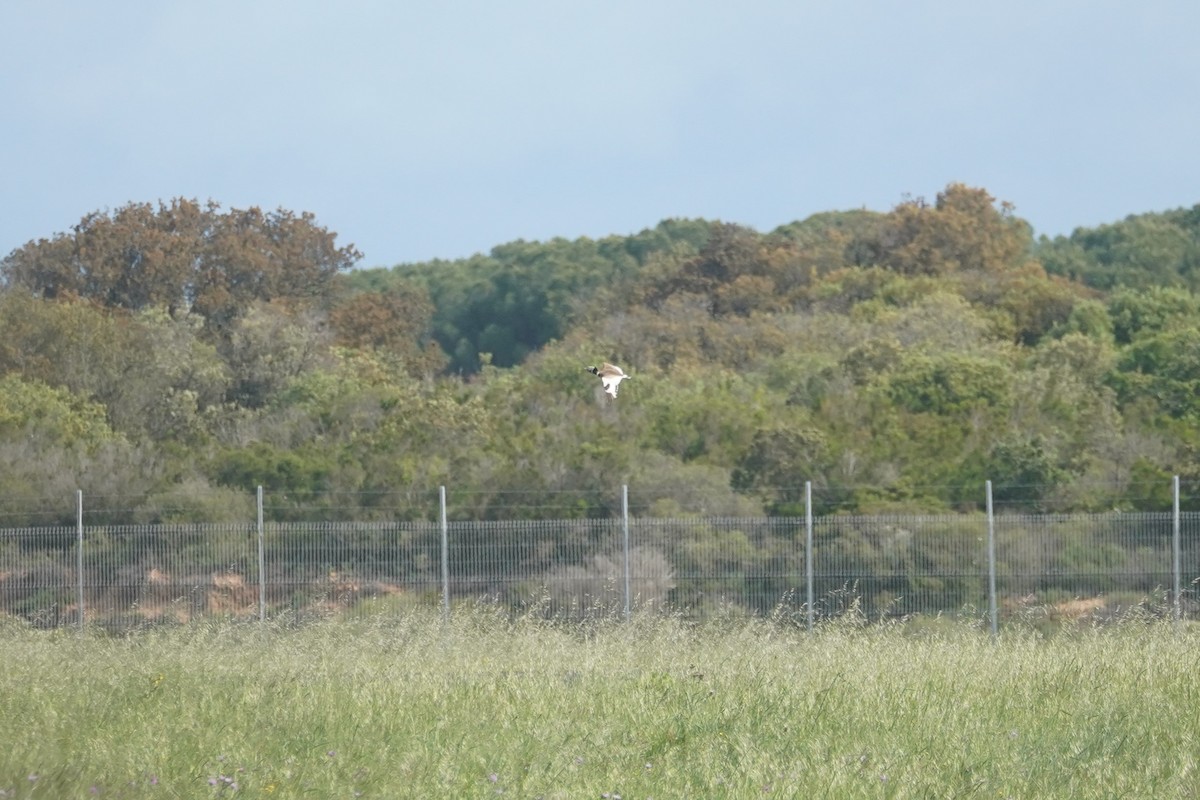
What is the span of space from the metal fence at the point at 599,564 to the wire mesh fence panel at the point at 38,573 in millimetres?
14

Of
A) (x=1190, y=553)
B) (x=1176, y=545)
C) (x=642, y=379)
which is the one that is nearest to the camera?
(x=1176, y=545)

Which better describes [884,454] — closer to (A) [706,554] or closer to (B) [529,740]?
(A) [706,554]

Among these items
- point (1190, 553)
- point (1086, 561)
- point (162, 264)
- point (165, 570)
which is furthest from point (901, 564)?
point (162, 264)

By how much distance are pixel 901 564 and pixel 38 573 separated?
8764 millimetres

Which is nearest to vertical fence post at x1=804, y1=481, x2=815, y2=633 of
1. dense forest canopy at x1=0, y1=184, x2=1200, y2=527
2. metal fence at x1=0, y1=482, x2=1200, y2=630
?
metal fence at x1=0, y1=482, x2=1200, y2=630

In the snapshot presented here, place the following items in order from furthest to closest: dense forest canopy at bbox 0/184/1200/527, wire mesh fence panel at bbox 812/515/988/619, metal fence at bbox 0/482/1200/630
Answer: dense forest canopy at bbox 0/184/1200/527 → wire mesh fence panel at bbox 812/515/988/619 → metal fence at bbox 0/482/1200/630

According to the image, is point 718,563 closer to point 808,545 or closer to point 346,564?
point 808,545

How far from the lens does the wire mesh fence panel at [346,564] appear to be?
15773mm

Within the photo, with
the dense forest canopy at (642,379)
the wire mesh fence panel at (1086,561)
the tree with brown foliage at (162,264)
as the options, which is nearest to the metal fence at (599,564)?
the wire mesh fence panel at (1086,561)

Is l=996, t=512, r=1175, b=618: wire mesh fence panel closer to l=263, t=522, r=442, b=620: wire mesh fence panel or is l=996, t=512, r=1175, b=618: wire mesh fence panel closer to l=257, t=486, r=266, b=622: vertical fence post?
l=263, t=522, r=442, b=620: wire mesh fence panel

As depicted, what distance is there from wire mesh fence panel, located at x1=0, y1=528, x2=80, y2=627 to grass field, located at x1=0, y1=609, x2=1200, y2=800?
4754 millimetres

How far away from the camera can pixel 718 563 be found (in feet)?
52.3

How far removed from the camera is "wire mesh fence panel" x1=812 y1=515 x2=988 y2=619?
15.7m

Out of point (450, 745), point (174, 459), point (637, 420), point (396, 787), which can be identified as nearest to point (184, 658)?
point (450, 745)
